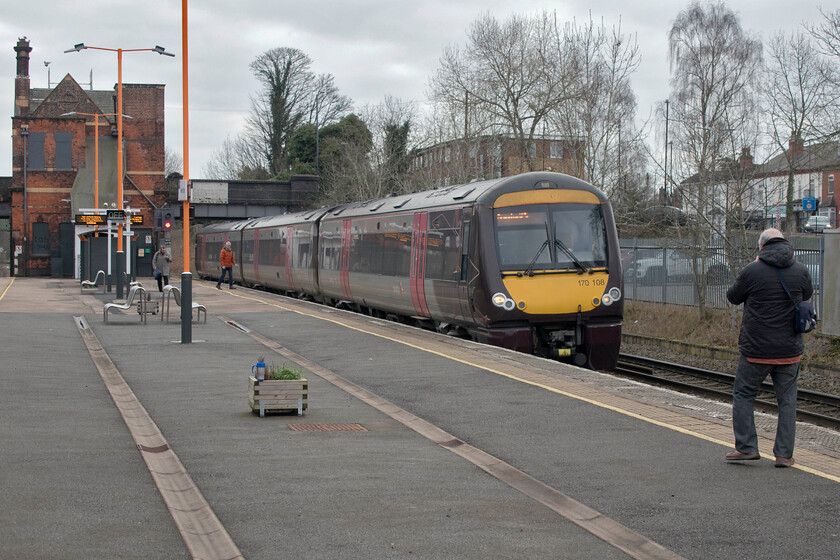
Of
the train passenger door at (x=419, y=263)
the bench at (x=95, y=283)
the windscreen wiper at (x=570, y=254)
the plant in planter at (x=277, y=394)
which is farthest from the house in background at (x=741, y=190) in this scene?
the bench at (x=95, y=283)

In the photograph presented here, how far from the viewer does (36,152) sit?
187 ft

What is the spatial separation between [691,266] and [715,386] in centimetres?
1227

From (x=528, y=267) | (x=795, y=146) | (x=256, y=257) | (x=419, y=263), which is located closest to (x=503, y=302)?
(x=528, y=267)

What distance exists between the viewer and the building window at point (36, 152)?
186 feet

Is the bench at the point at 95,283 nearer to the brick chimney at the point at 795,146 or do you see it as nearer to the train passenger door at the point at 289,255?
the train passenger door at the point at 289,255

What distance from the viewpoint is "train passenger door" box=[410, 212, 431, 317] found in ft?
61.0

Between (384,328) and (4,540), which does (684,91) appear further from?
(4,540)

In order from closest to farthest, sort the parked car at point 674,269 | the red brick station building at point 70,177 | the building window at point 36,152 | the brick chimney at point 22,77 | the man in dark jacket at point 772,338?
the man in dark jacket at point 772,338 < the parked car at point 674,269 < the red brick station building at point 70,177 < the building window at point 36,152 < the brick chimney at point 22,77

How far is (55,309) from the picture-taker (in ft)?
84.6

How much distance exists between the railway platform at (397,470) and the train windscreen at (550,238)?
2556mm

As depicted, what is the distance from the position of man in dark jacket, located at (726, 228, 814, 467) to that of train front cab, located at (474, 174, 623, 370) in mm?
7888

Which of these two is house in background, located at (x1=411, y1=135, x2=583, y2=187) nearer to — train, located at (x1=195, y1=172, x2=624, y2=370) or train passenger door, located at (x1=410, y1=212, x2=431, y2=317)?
train passenger door, located at (x1=410, y1=212, x2=431, y2=317)

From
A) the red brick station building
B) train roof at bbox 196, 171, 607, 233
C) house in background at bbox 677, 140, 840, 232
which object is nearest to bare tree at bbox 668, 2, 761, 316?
house in background at bbox 677, 140, 840, 232

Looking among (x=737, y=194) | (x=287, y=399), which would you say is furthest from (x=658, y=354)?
(x=287, y=399)
